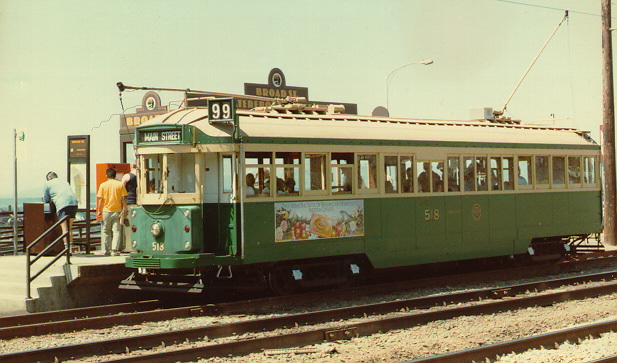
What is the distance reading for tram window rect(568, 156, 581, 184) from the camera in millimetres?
18125

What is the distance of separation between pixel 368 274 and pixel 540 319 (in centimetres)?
378

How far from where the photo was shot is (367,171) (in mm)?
14086

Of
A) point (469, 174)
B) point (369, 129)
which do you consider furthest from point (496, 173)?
point (369, 129)

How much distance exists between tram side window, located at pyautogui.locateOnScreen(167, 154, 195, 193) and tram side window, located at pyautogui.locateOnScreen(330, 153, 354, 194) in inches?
93.4

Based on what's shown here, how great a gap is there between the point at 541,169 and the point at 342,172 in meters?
5.81

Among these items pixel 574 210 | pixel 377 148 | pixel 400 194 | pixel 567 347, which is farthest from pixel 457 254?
pixel 567 347

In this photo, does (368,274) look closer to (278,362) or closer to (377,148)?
(377,148)

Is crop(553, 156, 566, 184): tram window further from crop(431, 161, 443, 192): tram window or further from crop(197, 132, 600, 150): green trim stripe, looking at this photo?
crop(431, 161, 443, 192): tram window

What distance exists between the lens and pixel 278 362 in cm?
895

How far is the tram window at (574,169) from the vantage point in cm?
1812

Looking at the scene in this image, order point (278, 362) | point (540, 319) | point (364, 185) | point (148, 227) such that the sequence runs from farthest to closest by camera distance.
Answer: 1. point (364, 185)
2. point (148, 227)
3. point (540, 319)
4. point (278, 362)

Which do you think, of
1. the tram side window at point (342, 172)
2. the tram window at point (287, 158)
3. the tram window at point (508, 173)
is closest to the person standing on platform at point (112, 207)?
the tram window at point (287, 158)

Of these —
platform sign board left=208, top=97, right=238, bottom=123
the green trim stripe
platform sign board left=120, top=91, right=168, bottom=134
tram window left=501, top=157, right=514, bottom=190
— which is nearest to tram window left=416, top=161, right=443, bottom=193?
→ the green trim stripe

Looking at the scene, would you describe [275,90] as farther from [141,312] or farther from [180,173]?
[141,312]
